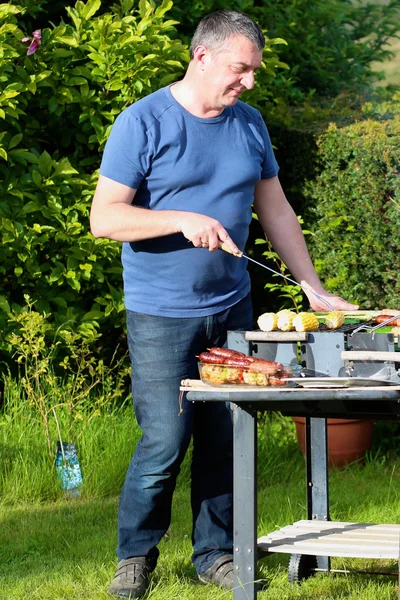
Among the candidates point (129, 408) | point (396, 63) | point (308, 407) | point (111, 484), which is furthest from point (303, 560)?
point (396, 63)

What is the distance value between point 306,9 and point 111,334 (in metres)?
3.19

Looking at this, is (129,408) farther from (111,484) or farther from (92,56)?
(92,56)

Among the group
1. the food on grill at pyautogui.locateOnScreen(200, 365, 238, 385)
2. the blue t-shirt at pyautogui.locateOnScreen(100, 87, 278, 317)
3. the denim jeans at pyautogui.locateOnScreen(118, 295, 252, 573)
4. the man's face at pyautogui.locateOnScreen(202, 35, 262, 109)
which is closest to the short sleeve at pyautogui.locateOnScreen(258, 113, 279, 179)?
the blue t-shirt at pyautogui.locateOnScreen(100, 87, 278, 317)

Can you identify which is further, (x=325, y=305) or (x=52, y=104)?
(x=52, y=104)

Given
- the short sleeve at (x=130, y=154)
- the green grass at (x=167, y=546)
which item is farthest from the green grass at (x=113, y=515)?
the short sleeve at (x=130, y=154)

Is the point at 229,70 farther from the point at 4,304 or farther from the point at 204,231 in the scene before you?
the point at 4,304

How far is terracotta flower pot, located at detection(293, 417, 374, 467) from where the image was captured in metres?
6.18

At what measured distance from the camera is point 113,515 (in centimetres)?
528

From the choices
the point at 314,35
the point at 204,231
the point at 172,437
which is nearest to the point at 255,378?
the point at 204,231

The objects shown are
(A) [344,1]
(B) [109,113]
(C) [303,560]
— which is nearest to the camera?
(C) [303,560]

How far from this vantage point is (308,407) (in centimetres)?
347

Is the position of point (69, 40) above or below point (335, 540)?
above

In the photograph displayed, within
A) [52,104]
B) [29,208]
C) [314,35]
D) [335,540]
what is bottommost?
[335,540]

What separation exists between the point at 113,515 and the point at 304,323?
2.20 meters
